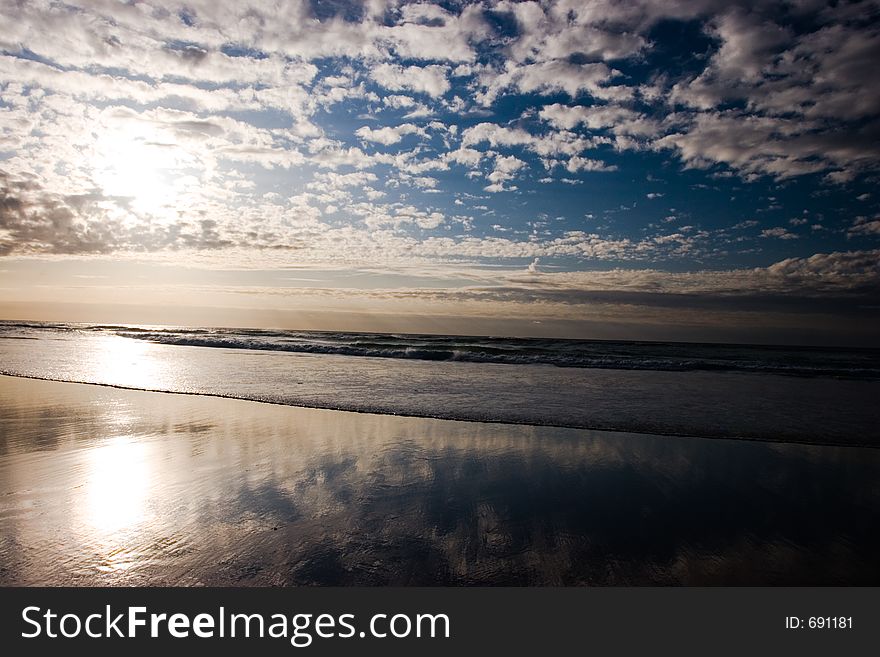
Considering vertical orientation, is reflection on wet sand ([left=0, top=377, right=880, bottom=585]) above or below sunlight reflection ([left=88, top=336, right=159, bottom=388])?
below

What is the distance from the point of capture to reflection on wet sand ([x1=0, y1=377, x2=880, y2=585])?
3908mm

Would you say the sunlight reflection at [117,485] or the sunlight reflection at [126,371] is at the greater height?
the sunlight reflection at [126,371]

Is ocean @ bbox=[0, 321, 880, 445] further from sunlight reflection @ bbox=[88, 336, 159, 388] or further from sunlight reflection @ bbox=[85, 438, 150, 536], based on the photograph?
sunlight reflection @ bbox=[85, 438, 150, 536]

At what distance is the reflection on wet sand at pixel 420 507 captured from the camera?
3.91 metres

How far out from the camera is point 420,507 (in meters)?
5.23

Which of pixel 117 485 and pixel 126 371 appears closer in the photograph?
pixel 117 485

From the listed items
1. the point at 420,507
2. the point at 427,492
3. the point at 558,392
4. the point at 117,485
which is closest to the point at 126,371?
the point at 117,485

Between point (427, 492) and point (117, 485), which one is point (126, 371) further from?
point (427, 492)

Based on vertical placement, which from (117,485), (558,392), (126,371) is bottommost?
(558,392)

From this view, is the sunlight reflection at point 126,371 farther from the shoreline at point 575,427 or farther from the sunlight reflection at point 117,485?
the sunlight reflection at point 117,485

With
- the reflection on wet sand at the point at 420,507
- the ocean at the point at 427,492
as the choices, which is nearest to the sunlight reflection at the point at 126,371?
the ocean at the point at 427,492

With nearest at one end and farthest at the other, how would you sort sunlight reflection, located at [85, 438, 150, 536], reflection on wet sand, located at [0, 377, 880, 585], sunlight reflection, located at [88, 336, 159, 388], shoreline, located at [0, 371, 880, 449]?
1. reflection on wet sand, located at [0, 377, 880, 585]
2. sunlight reflection, located at [85, 438, 150, 536]
3. shoreline, located at [0, 371, 880, 449]
4. sunlight reflection, located at [88, 336, 159, 388]

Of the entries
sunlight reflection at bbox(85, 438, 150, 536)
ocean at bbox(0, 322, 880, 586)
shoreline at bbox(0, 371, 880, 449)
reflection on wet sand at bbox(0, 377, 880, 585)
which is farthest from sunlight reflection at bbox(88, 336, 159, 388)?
sunlight reflection at bbox(85, 438, 150, 536)
